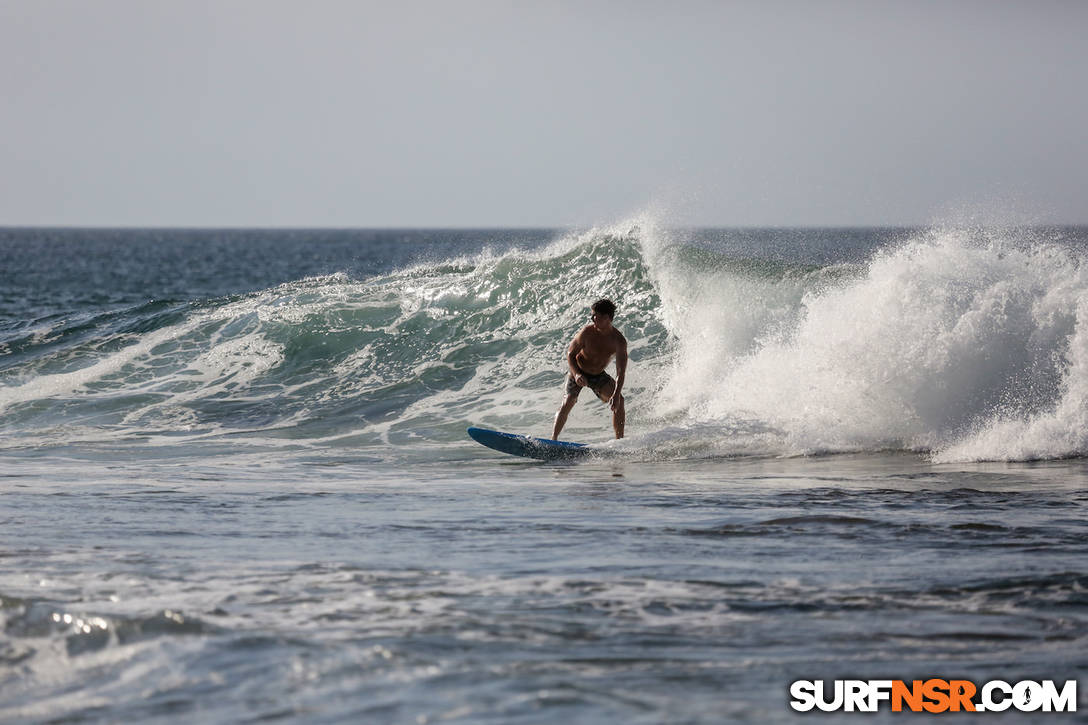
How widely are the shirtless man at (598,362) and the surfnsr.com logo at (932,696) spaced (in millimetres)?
6630

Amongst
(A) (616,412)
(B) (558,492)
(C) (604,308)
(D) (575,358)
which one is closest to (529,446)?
(A) (616,412)

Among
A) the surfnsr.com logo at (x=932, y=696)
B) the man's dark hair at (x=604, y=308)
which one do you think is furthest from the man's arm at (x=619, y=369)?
the surfnsr.com logo at (x=932, y=696)

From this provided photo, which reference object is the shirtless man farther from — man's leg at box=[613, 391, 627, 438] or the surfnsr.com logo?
the surfnsr.com logo

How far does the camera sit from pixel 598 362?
36.8ft

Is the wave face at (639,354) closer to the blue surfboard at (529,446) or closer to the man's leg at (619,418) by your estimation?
the man's leg at (619,418)

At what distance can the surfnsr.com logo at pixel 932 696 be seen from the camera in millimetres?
4195

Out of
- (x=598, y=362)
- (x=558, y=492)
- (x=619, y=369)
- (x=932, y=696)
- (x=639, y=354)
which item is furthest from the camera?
(x=639, y=354)

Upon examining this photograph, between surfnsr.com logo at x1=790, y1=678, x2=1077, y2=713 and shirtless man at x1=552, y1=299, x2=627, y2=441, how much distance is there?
6630 millimetres

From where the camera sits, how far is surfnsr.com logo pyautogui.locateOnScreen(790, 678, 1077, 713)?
4.20m

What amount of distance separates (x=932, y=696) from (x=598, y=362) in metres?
7.08

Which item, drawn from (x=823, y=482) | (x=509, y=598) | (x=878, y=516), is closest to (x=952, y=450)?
(x=823, y=482)

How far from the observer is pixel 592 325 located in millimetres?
11180

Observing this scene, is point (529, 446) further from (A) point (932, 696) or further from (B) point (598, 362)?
(A) point (932, 696)

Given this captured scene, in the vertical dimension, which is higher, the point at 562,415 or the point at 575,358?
the point at 575,358
